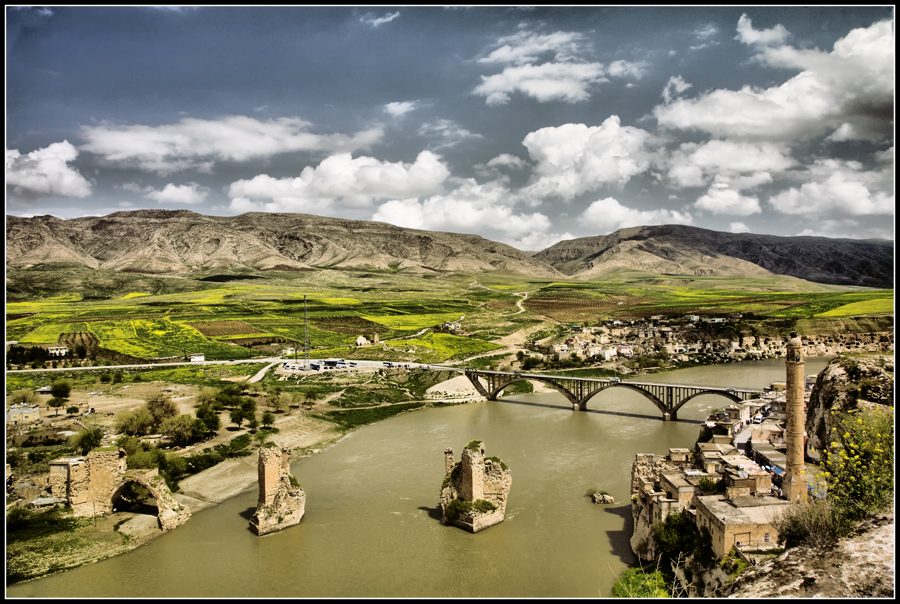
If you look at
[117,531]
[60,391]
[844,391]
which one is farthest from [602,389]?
[60,391]

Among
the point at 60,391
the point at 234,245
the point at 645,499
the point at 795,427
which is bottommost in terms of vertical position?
the point at 645,499

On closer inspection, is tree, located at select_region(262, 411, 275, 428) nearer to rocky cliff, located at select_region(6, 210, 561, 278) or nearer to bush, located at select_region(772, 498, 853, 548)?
bush, located at select_region(772, 498, 853, 548)

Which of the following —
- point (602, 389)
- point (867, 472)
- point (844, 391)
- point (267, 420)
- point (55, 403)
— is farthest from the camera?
point (602, 389)

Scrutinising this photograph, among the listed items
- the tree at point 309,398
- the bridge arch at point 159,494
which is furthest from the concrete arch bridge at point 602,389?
the bridge arch at point 159,494

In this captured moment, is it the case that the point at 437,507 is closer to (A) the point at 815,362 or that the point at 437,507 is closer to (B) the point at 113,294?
(A) the point at 815,362

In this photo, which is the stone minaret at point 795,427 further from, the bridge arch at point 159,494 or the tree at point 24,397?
the tree at point 24,397

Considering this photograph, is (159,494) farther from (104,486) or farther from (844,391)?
(844,391)

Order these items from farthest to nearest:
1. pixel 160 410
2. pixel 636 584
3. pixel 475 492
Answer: pixel 160 410, pixel 475 492, pixel 636 584
